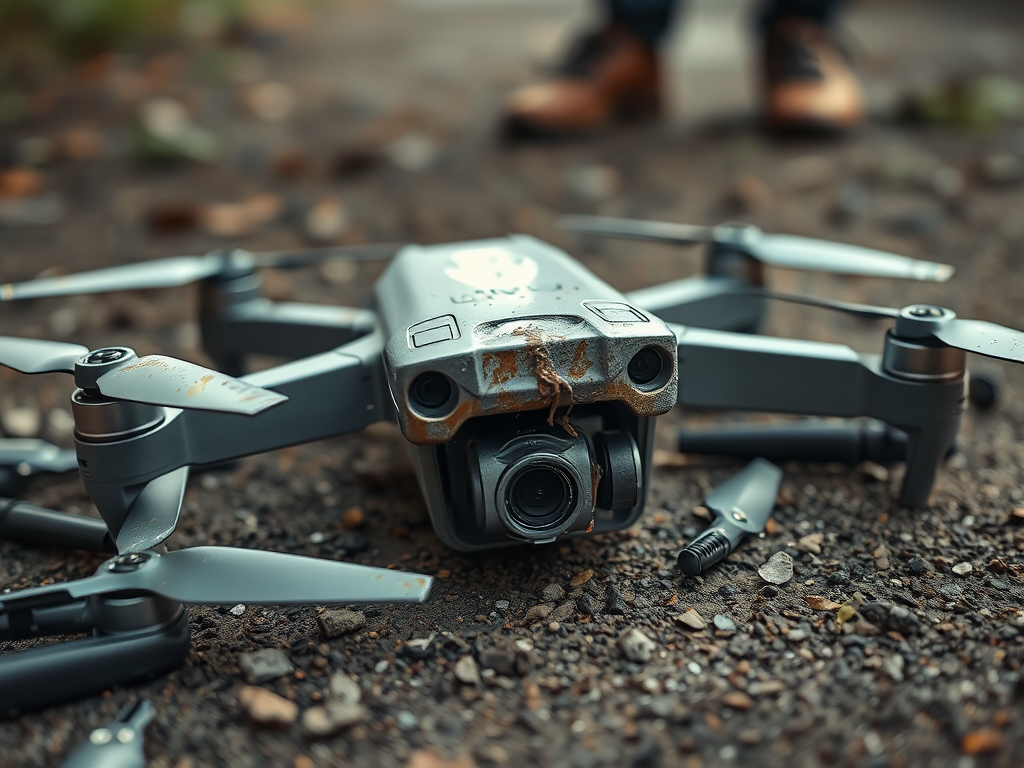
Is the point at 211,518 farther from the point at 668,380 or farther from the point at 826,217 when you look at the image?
the point at 826,217

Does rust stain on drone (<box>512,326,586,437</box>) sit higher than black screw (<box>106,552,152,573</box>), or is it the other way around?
rust stain on drone (<box>512,326,586,437</box>)

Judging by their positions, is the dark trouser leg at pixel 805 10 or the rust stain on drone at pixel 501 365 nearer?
the rust stain on drone at pixel 501 365

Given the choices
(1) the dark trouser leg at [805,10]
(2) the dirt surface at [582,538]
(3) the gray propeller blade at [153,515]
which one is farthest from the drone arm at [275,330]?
(1) the dark trouser leg at [805,10]

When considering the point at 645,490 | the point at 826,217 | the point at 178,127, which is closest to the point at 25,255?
the point at 178,127

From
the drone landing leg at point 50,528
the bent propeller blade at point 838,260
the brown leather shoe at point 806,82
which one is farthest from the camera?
the brown leather shoe at point 806,82

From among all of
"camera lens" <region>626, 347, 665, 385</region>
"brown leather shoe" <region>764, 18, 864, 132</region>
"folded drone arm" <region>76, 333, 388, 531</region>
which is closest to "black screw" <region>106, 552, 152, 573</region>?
"folded drone arm" <region>76, 333, 388, 531</region>

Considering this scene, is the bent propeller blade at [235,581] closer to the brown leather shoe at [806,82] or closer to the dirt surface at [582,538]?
the dirt surface at [582,538]

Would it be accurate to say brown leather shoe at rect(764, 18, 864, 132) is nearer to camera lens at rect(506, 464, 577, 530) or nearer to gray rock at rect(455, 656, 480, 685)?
camera lens at rect(506, 464, 577, 530)
